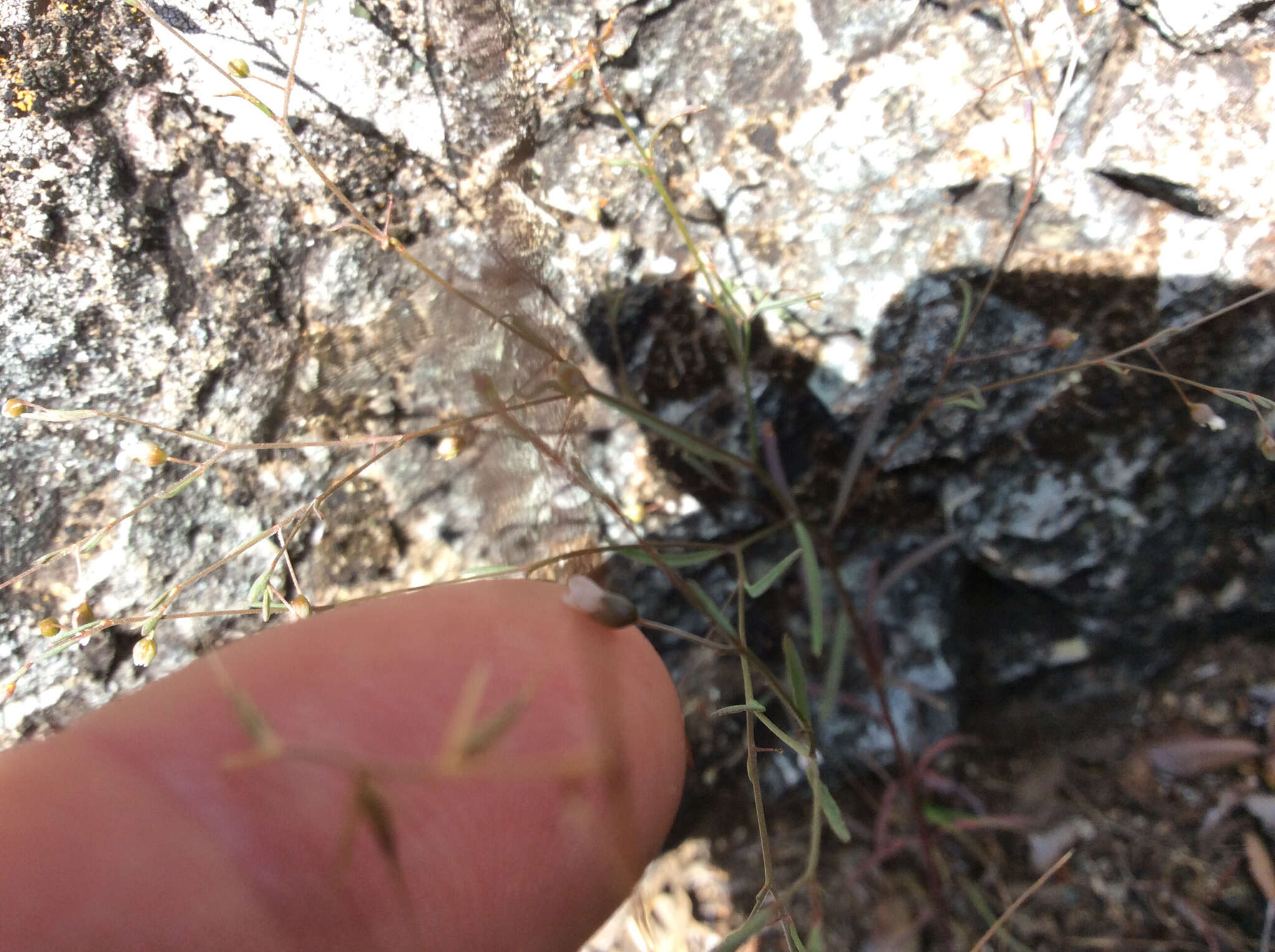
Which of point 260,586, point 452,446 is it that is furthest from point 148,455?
point 452,446

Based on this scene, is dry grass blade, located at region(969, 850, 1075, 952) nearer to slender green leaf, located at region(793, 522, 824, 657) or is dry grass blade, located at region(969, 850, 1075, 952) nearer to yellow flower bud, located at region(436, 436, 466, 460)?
slender green leaf, located at region(793, 522, 824, 657)

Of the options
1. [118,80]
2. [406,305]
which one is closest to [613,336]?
[406,305]

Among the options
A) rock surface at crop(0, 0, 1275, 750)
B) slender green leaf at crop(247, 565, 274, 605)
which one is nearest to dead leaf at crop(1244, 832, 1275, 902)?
rock surface at crop(0, 0, 1275, 750)

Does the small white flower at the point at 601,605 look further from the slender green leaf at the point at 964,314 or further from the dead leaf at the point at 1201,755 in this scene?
the dead leaf at the point at 1201,755

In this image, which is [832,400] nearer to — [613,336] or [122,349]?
[613,336]

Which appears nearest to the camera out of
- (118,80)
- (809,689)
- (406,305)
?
(118,80)

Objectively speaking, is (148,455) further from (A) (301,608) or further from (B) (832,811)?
(B) (832,811)

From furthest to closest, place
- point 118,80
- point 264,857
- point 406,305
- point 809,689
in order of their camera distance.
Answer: point 809,689, point 406,305, point 118,80, point 264,857
